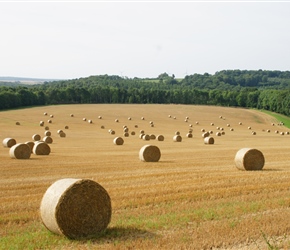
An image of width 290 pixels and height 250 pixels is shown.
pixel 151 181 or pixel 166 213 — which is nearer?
pixel 166 213

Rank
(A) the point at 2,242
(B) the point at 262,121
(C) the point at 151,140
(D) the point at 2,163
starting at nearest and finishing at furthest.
→ (A) the point at 2,242 → (D) the point at 2,163 → (C) the point at 151,140 → (B) the point at 262,121

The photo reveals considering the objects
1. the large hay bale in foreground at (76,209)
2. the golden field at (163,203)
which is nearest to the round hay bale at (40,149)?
the golden field at (163,203)

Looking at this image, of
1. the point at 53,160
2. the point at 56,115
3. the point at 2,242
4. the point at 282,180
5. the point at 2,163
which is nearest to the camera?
the point at 2,242

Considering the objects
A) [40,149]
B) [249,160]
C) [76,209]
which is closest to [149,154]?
[249,160]

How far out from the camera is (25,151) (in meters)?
28.0

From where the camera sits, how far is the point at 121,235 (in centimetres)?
1065

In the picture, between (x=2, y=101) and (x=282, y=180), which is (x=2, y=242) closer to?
(x=282, y=180)

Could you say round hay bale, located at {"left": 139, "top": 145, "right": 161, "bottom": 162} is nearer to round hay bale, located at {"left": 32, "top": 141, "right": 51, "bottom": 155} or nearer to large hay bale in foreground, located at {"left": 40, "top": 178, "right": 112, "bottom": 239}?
round hay bale, located at {"left": 32, "top": 141, "right": 51, "bottom": 155}

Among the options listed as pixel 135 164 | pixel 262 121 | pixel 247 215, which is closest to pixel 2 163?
pixel 135 164

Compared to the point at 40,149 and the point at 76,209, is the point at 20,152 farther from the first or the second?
the point at 76,209

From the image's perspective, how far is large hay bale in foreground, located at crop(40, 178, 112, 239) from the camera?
34.4 feet

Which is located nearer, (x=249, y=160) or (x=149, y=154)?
(x=249, y=160)

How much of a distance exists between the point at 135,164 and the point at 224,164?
4.61 metres

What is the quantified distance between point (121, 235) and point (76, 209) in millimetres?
1122
